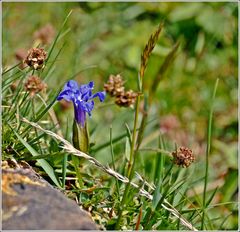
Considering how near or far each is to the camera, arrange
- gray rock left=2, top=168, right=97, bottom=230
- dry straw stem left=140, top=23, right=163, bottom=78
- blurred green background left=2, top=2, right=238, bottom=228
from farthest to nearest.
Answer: blurred green background left=2, top=2, right=238, bottom=228
dry straw stem left=140, top=23, right=163, bottom=78
gray rock left=2, top=168, right=97, bottom=230

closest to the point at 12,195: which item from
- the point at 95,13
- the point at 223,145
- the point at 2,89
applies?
the point at 2,89

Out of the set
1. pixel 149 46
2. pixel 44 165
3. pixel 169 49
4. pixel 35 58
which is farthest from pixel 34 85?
pixel 169 49

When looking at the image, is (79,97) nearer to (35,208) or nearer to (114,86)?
(114,86)

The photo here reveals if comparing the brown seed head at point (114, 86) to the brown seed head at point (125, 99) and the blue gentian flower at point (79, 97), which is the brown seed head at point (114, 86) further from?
the blue gentian flower at point (79, 97)

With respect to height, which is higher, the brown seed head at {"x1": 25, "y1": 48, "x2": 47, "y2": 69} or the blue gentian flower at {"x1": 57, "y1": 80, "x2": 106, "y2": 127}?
the brown seed head at {"x1": 25, "y1": 48, "x2": 47, "y2": 69}

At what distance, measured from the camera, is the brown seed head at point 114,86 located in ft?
6.73

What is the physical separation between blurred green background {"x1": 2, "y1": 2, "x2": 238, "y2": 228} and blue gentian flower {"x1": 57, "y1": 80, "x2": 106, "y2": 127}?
5.69ft

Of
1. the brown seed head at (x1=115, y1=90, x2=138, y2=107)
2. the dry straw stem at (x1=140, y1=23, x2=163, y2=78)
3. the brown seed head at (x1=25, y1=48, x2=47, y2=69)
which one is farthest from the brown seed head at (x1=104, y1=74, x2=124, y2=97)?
the dry straw stem at (x1=140, y1=23, x2=163, y2=78)

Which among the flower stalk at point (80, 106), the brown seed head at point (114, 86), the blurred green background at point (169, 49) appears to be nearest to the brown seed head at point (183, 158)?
the flower stalk at point (80, 106)

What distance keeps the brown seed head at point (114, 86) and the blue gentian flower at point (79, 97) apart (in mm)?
193

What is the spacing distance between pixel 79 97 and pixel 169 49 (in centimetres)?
229

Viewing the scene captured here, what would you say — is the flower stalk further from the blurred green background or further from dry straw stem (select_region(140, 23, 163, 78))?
the blurred green background

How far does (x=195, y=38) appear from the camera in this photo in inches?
167

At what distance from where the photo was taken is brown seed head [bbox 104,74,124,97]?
6.73ft
